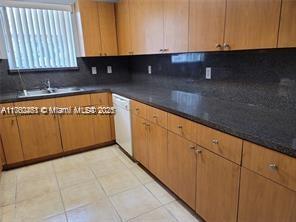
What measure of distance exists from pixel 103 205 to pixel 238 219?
1200 mm

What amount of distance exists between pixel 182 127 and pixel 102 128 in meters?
1.75

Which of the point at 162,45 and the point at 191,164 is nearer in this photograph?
the point at 191,164

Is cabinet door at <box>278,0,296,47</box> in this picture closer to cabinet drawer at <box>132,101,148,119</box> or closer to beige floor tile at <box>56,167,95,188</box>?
cabinet drawer at <box>132,101,148,119</box>

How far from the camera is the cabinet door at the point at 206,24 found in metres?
1.58

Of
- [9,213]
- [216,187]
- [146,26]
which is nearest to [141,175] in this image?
[216,187]

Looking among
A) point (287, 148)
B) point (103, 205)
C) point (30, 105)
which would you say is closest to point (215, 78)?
point (287, 148)

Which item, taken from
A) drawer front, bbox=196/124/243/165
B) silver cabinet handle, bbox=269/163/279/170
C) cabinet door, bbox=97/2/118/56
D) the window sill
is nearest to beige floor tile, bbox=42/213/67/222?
drawer front, bbox=196/124/243/165

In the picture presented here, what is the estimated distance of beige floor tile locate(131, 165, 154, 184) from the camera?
7.63 ft

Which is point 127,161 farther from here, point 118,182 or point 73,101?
point 73,101

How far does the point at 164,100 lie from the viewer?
6.81 feet

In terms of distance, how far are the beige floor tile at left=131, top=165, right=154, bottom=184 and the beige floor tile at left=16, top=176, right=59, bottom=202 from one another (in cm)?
87

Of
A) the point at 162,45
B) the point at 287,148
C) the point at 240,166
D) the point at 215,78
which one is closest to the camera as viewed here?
the point at 287,148

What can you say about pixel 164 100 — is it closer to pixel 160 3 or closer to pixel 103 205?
pixel 160 3

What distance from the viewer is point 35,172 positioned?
2.59 m
